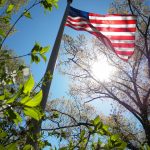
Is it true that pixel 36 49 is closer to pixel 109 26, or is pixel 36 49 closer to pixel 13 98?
pixel 13 98

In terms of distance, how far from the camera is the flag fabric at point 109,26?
823cm

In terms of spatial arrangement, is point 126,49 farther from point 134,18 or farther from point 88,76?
point 88,76

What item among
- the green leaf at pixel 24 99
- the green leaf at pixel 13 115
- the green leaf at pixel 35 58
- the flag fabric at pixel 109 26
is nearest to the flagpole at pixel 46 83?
the green leaf at pixel 35 58

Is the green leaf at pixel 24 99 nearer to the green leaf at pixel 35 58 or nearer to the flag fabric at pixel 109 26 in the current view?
the green leaf at pixel 35 58

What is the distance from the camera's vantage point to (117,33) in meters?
8.36

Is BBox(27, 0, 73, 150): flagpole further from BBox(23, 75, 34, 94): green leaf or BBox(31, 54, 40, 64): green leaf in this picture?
BBox(23, 75, 34, 94): green leaf

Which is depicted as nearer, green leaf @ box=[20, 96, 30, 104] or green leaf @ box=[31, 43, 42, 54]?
green leaf @ box=[20, 96, 30, 104]

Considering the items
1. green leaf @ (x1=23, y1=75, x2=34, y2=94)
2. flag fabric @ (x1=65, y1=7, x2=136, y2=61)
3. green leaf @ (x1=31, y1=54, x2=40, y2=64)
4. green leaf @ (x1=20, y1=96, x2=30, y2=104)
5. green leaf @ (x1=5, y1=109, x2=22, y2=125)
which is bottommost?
green leaf @ (x1=5, y1=109, x2=22, y2=125)

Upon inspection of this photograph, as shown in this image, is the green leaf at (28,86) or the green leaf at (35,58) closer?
the green leaf at (28,86)

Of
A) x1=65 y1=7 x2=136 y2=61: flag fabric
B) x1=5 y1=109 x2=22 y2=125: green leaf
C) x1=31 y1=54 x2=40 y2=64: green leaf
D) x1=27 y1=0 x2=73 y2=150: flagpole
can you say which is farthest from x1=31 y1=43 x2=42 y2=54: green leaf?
x1=65 y1=7 x2=136 y2=61: flag fabric

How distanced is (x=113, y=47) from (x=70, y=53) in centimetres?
965

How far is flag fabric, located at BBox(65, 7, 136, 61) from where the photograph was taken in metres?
8.23

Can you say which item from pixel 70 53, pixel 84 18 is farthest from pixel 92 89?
pixel 84 18

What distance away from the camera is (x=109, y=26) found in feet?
27.7
